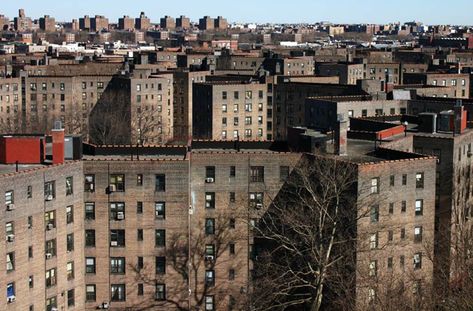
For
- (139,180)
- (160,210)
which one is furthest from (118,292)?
(139,180)

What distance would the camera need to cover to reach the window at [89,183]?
59625 mm

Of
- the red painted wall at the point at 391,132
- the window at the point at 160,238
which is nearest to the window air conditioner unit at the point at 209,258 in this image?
the window at the point at 160,238

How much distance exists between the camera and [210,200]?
61188 mm

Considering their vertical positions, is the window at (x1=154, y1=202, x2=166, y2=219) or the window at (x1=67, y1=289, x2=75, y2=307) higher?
the window at (x1=154, y1=202, x2=166, y2=219)

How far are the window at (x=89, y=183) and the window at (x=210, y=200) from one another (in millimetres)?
7962

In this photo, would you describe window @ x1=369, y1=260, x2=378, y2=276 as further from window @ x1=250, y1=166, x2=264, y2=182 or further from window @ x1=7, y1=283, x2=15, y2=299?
window @ x1=7, y1=283, x2=15, y2=299

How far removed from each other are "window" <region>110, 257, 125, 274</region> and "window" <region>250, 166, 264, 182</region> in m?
10.8

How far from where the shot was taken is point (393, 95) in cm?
10181

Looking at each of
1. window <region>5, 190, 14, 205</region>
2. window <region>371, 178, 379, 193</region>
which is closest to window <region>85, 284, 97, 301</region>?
window <region>5, 190, 14, 205</region>

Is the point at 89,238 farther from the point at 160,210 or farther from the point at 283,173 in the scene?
the point at 283,173

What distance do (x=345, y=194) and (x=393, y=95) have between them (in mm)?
47942

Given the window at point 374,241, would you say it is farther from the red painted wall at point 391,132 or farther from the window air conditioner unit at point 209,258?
the red painted wall at point 391,132

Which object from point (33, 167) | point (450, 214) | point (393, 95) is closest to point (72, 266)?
point (33, 167)

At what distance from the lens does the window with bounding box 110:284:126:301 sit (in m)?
60.8
